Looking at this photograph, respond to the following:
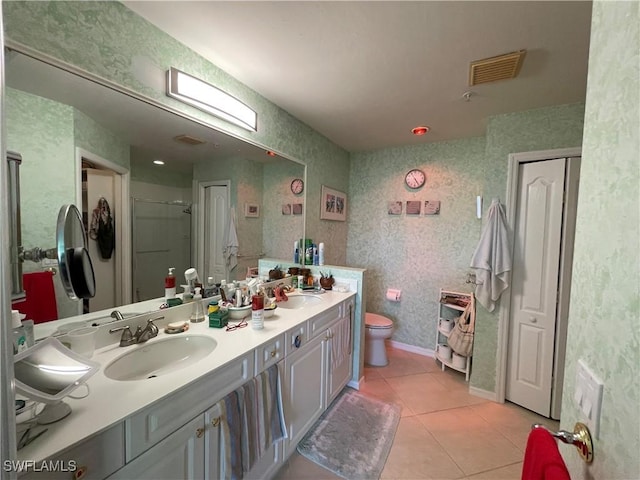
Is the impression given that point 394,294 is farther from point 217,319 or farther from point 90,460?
point 90,460

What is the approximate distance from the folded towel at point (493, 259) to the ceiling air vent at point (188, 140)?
2.25 metres

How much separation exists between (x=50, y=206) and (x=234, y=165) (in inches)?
40.4

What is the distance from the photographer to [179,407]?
36.5 inches

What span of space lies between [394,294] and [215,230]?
2239mm

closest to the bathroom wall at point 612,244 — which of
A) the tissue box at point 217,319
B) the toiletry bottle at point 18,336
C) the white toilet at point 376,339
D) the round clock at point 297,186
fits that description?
the tissue box at point 217,319

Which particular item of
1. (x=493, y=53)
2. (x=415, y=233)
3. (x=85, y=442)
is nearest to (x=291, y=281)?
(x=415, y=233)

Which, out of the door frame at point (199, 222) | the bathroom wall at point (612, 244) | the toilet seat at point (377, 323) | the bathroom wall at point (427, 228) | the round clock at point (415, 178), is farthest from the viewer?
the round clock at point (415, 178)

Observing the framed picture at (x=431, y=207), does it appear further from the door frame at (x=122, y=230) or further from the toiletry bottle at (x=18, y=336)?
the toiletry bottle at (x=18, y=336)

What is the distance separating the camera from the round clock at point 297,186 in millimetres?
2414

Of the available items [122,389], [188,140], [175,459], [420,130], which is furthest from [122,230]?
[420,130]

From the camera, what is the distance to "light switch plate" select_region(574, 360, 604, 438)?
483 millimetres

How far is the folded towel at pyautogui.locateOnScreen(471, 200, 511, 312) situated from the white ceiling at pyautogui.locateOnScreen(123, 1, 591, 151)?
0.87 m

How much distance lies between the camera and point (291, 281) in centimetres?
243

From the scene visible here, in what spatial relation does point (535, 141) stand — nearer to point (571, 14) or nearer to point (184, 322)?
point (571, 14)
